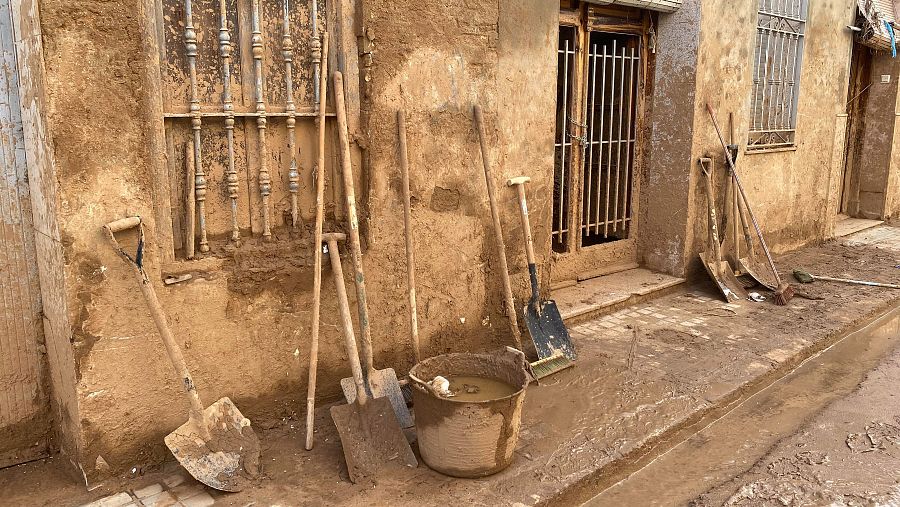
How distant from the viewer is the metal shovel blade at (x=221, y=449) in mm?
3404

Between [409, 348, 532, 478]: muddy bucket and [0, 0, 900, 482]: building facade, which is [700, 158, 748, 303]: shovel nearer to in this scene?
[0, 0, 900, 482]: building facade

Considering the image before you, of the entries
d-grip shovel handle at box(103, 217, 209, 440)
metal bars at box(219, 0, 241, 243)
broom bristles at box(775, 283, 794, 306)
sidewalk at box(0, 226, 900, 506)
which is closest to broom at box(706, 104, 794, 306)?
broom bristles at box(775, 283, 794, 306)

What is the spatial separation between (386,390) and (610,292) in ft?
10.5

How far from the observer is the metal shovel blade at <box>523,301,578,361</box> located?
5070 mm

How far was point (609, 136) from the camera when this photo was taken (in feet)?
23.1

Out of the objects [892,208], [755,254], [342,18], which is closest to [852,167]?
[892,208]

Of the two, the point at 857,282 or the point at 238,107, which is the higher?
the point at 238,107

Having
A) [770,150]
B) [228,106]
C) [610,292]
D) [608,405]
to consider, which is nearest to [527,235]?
[608,405]

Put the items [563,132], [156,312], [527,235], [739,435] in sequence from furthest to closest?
[563,132] → [527,235] → [739,435] → [156,312]

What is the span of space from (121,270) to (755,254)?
21.7ft

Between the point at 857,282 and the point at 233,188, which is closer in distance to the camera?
the point at 233,188

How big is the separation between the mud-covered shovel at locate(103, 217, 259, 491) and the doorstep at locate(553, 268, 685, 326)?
314cm

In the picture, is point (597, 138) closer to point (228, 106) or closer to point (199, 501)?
point (228, 106)

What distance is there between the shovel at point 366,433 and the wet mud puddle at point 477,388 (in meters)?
0.38
